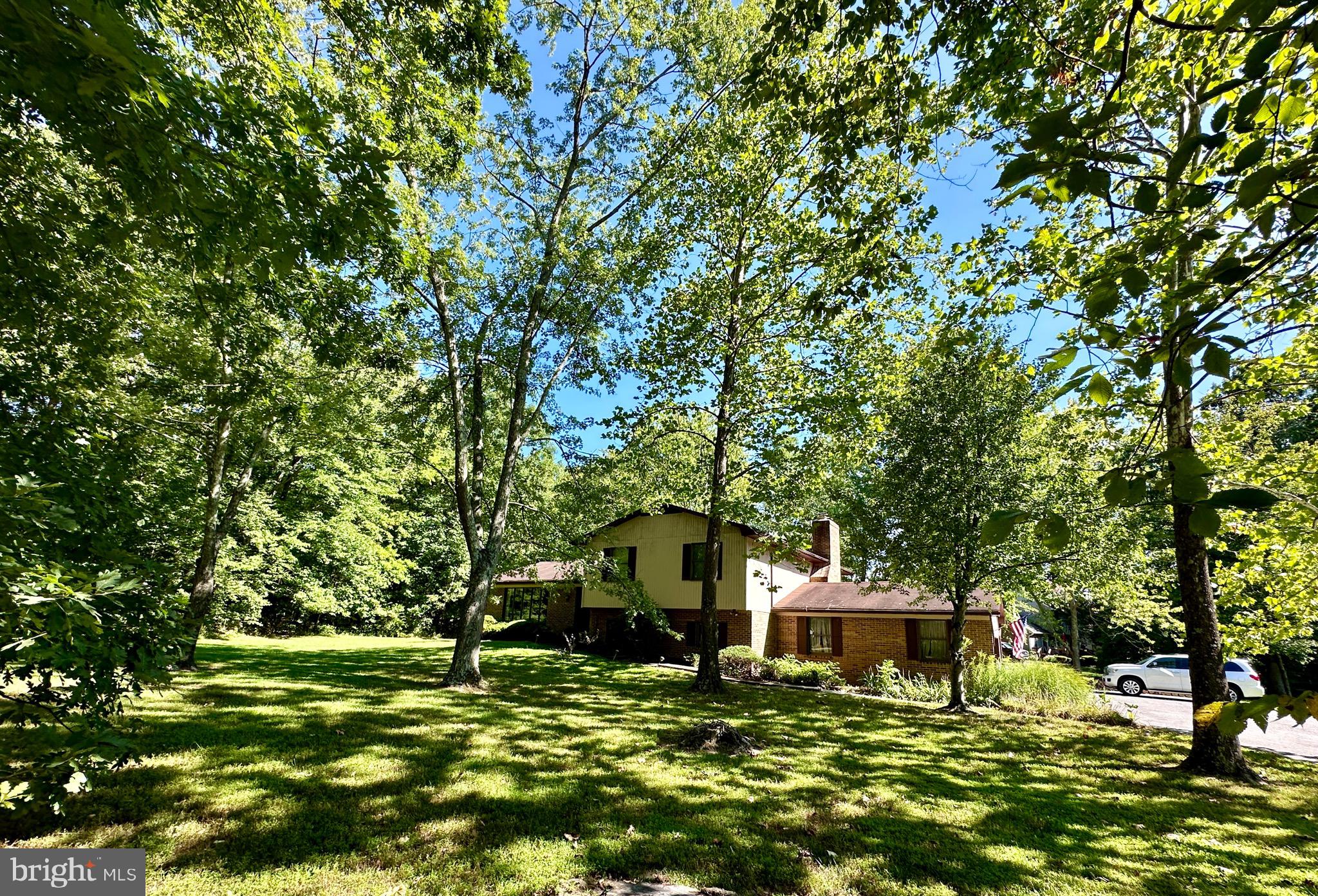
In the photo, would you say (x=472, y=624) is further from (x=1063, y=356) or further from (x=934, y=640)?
(x=934, y=640)

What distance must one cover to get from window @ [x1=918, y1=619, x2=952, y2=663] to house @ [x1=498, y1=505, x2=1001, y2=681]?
0.02 metres

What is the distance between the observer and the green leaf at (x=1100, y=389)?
1667mm

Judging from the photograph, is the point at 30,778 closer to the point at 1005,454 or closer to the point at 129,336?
the point at 129,336

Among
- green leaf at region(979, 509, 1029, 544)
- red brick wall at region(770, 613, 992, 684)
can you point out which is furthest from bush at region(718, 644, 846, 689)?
green leaf at region(979, 509, 1029, 544)

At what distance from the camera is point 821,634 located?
21266 mm

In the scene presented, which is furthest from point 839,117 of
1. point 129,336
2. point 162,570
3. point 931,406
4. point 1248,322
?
point 129,336

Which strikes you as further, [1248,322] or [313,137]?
[313,137]

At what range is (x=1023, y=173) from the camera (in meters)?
1.44

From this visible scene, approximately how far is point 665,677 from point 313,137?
55.8 feet

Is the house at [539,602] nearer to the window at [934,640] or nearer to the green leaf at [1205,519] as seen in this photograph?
the window at [934,640]

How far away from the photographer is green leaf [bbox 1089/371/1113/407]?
1.67 metres

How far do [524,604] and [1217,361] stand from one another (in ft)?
111

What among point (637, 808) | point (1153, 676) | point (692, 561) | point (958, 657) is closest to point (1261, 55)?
point (637, 808)

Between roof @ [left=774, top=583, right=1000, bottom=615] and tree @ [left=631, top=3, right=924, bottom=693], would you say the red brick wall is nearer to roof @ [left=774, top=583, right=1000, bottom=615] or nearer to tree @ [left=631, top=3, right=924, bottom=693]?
roof @ [left=774, top=583, right=1000, bottom=615]
